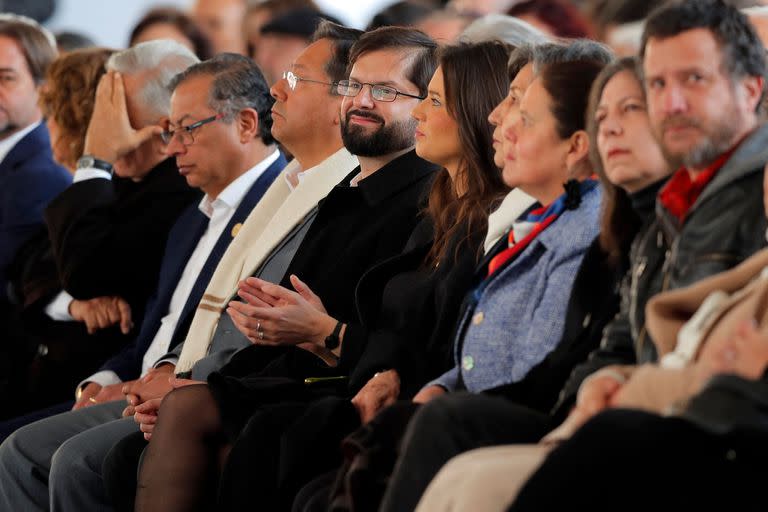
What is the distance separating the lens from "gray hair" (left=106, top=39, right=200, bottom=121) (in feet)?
18.3

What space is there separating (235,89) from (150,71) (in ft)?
1.95

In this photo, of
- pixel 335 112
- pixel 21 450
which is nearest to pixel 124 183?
pixel 335 112

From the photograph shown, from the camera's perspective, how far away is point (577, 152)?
3361 mm

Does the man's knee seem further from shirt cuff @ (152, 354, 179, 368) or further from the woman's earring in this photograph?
the woman's earring

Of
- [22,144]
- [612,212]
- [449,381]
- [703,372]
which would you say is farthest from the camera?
[22,144]

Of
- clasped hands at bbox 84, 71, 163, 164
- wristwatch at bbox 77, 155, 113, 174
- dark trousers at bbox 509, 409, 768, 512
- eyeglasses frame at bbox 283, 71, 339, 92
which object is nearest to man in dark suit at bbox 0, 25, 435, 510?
eyeglasses frame at bbox 283, 71, 339, 92

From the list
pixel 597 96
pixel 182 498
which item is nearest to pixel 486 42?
pixel 597 96

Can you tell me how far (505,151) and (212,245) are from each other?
1712 mm

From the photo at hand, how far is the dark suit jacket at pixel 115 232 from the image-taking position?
5.22 meters

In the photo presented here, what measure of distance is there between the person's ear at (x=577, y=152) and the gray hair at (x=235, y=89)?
6.36 ft

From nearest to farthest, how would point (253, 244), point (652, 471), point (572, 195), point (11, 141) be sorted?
point (652, 471)
point (572, 195)
point (253, 244)
point (11, 141)

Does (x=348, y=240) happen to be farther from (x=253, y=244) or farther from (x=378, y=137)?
(x=253, y=244)

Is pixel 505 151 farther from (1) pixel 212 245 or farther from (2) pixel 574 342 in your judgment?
(1) pixel 212 245

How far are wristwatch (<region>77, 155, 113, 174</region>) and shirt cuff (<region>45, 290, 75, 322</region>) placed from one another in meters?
0.47
